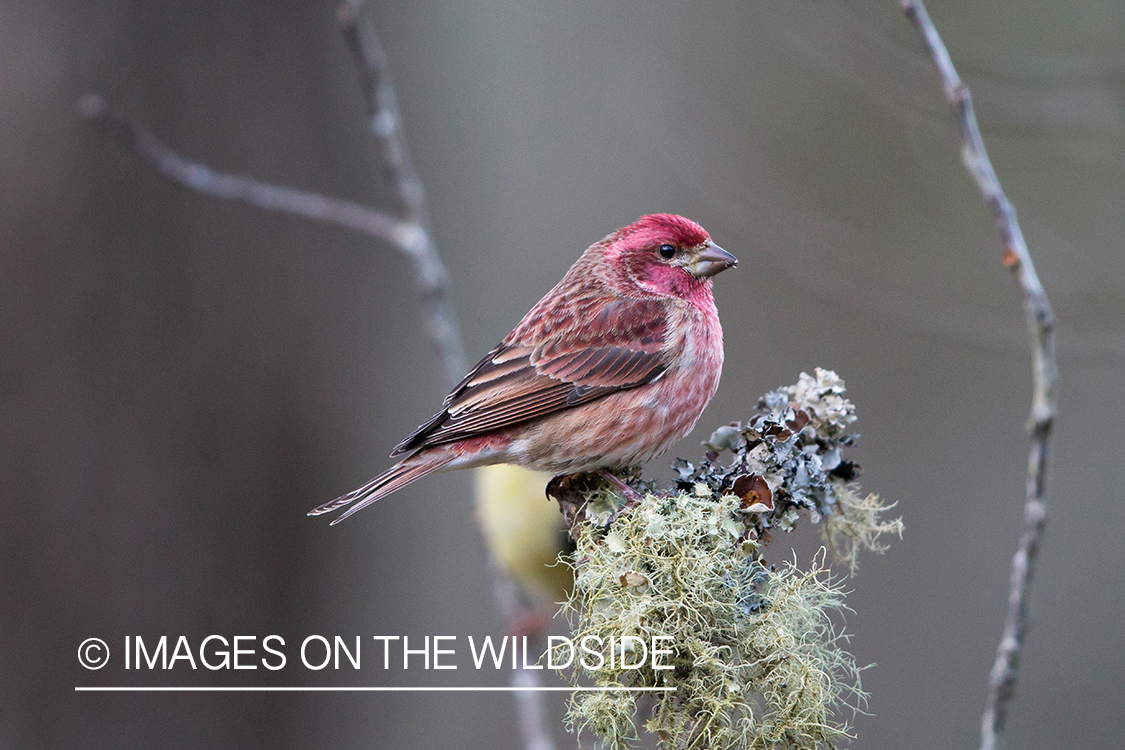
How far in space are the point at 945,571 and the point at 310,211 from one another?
574 centimetres

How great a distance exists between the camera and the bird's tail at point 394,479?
3268mm

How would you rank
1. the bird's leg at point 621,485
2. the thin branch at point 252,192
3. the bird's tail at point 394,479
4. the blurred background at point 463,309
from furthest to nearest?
the blurred background at point 463,309
the thin branch at point 252,192
the bird's tail at point 394,479
the bird's leg at point 621,485

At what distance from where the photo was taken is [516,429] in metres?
3.65

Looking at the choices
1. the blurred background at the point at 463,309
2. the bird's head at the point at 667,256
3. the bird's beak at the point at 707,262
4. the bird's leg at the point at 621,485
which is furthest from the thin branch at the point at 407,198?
the blurred background at the point at 463,309

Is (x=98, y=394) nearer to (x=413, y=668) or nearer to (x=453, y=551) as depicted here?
(x=413, y=668)

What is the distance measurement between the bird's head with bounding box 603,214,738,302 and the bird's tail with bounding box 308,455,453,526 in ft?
3.34

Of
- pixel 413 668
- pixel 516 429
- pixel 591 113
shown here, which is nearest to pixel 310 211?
pixel 516 429

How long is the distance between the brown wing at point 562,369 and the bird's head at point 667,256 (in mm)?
111

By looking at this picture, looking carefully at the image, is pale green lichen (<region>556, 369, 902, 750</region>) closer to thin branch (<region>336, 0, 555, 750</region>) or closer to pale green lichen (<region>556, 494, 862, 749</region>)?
pale green lichen (<region>556, 494, 862, 749</region>)

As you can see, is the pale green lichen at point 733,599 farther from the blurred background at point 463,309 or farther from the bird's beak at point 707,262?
the blurred background at point 463,309

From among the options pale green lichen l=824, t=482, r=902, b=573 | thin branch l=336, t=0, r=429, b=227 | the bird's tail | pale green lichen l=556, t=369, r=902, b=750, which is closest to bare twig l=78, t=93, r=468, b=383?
thin branch l=336, t=0, r=429, b=227

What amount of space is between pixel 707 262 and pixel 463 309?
149 inches

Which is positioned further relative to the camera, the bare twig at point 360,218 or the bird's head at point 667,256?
the bare twig at point 360,218

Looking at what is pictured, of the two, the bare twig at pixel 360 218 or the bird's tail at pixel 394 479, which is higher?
the bare twig at pixel 360 218
